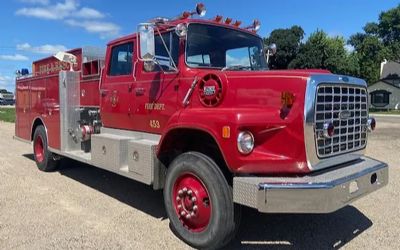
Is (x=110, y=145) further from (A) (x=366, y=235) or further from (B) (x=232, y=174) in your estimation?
(A) (x=366, y=235)

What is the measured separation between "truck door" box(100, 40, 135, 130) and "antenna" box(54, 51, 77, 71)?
4.86 ft

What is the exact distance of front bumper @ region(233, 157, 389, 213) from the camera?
164 inches

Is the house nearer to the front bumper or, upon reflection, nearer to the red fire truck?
the red fire truck

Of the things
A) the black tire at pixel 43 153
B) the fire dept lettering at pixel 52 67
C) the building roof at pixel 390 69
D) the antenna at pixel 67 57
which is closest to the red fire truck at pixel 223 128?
the antenna at pixel 67 57

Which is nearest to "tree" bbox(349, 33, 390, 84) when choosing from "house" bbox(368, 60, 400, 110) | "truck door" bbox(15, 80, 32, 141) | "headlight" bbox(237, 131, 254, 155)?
"house" bbox(368, 60, 400, 110)

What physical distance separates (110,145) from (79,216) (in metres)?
1.08

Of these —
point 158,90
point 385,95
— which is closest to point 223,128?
point 158,90

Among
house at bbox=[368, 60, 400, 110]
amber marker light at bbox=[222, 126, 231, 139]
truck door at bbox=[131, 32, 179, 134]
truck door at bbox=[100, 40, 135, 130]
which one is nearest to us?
amber marker light at bbox=[222, 126, 231, 139]

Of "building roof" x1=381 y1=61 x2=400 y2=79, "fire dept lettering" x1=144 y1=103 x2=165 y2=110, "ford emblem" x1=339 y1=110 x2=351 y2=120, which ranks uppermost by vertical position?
"building roof" x1=381 y1=61 x2=400 y2=79

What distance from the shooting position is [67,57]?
825cm

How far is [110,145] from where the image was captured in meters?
6.43

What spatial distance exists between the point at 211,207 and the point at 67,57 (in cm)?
489

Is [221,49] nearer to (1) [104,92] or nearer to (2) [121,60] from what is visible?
(2) [121,60]

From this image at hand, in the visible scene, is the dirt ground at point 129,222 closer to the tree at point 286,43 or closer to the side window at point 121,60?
the side window at point 121,60
